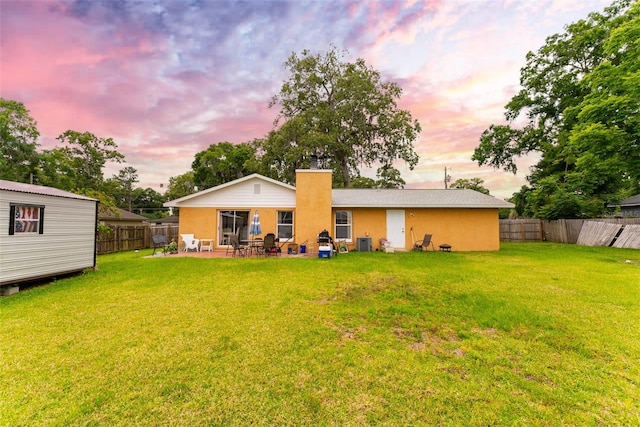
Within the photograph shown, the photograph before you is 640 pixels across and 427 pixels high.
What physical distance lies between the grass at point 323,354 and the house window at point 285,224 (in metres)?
7.06

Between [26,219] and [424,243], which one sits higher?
[26,219]

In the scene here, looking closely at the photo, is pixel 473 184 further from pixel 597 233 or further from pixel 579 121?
pixel 597 233

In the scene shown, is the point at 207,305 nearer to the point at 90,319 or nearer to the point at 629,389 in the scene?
the point at 90,319

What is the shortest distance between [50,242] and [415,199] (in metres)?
14.6

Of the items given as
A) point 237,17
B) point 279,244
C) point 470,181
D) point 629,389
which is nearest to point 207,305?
point 629,389

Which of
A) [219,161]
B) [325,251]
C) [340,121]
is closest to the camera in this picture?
[325,251]

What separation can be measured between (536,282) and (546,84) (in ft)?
77.6

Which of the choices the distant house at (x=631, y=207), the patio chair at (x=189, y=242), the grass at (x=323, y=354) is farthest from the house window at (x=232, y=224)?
the distant house at (x=631, y=207)

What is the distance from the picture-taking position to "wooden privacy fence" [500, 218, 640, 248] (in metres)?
13.4

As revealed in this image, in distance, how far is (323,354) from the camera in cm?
345

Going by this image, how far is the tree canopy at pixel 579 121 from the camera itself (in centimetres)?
1362

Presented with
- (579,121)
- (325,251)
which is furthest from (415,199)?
(579,121)

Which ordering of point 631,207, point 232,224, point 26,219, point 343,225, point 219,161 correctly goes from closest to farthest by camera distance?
1. point 26,219
2. point 343,225
3. point 232,224
4. point 631,207
5. point 219,161

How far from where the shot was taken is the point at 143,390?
9.02ft
